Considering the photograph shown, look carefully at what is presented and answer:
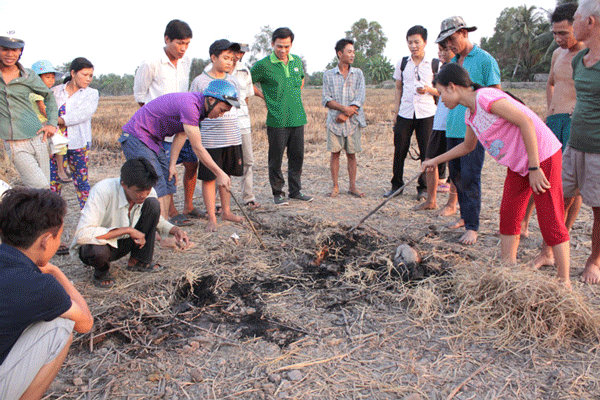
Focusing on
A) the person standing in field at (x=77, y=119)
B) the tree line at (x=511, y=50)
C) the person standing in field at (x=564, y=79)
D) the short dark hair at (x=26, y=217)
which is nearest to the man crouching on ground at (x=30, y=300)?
the short dark hair at (x=26, y=217)

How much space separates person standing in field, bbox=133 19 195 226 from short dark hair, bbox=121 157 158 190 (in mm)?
1356

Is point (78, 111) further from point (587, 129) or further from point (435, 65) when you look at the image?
point (587, 129)

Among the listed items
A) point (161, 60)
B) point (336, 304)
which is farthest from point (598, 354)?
point (161, 60)

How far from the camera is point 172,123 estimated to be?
3.81 meters

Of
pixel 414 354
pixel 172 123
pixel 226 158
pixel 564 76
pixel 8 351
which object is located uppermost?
pixel 564 76

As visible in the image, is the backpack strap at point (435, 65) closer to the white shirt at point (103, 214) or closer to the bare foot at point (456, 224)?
the bare foot at point (456, 224)

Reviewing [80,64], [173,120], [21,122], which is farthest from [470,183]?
[80,64]

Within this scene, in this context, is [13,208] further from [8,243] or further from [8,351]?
[8,351]

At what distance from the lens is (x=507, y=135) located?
306 cm

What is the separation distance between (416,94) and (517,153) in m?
2.58

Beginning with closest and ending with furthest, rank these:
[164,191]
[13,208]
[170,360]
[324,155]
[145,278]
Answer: [13,208] < [170,360] < [145,278] < [164,191] < [324,155]

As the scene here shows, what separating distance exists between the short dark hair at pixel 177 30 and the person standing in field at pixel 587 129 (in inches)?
130

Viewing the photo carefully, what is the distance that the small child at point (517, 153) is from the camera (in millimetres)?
2887

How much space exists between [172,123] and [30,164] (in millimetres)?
1359
